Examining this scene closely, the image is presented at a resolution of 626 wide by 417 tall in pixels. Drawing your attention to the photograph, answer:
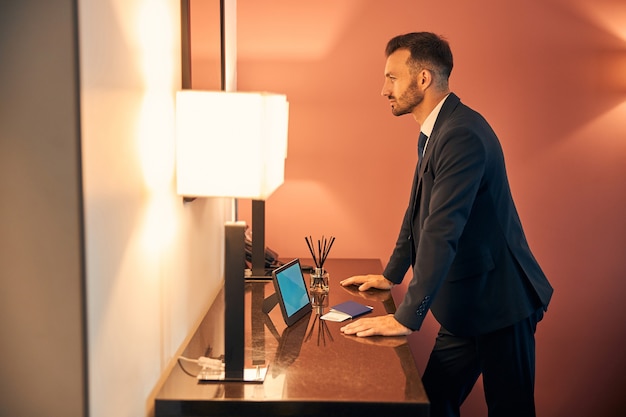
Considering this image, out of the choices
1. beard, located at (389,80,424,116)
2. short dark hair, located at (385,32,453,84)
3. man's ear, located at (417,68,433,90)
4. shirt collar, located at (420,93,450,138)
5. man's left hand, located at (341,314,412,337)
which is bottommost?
man's left hand, located at (341,314,412,337)

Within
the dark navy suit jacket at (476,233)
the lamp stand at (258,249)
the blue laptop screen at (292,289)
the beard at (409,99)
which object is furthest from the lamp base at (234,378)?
the beard at (409,99)

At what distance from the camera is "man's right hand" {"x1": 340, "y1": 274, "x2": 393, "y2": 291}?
9.14ft

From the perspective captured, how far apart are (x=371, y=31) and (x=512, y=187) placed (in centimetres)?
103

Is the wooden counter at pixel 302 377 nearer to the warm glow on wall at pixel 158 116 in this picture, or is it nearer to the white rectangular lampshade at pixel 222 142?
the warm glow on wall at pixel 158 116

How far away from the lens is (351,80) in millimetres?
3490

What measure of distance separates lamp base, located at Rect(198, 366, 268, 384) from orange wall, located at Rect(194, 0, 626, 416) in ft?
5.72

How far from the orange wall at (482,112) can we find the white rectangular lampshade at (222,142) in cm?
176

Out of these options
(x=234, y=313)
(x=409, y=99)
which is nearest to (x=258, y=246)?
(x=409, y=99)

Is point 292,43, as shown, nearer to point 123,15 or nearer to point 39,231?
point 123,15

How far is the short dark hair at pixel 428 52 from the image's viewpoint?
2.54 metres

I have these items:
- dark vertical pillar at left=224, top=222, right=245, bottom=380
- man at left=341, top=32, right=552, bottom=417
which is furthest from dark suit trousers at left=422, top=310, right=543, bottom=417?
dark vertical pillar at left=224, top=222, right=245, bottom=380

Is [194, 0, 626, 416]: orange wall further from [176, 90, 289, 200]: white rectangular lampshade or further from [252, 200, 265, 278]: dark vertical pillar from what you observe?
[176, 90, 289, 200]: white rectangular lampshade

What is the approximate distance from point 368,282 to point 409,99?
28.5 inches

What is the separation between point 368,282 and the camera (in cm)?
279
